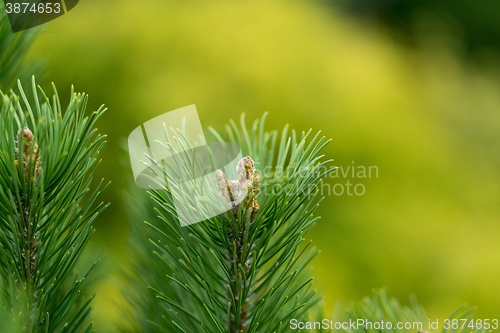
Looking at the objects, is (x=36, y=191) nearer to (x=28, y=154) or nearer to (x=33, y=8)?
(x=28, y=154)

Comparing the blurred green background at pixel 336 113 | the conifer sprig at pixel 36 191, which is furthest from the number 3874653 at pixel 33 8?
the blurred green background at pixel 336 113

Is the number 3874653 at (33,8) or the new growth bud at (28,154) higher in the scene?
the number 3874653 at (33,8)

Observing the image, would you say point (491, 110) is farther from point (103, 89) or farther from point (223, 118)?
point (103, 89)

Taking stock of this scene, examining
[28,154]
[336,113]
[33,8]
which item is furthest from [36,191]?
[336,113]

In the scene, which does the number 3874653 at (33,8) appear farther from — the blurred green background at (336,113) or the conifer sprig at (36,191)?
the blurred green background at (336,113)

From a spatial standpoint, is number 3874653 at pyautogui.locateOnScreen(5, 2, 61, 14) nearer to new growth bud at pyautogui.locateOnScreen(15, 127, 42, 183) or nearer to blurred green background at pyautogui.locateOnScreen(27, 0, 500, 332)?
new growth bud at pyautogui.locateOnScreen(15, 127, 42, 183)

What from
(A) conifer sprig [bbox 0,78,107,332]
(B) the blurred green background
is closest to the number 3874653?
(A) conifer sprig [bbox 0,78,107,332]

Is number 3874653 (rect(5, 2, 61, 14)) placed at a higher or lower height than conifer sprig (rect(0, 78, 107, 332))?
higher

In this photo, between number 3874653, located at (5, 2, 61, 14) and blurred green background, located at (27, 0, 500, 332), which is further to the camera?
blurred green background, located at (27, 0, 500, 332)

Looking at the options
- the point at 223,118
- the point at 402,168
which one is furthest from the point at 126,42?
the point at 402,168
